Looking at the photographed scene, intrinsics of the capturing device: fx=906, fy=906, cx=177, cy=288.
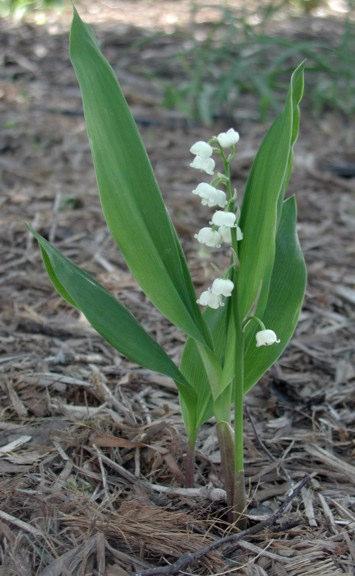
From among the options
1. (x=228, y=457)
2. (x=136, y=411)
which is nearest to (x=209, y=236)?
(x=228, y=457)

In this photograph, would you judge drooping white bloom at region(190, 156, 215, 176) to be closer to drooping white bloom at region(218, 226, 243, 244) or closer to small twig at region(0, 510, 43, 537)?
drooping white bloom at region(218, 226, 243, 244)

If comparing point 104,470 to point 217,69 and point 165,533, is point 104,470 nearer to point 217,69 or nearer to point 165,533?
point 165,533

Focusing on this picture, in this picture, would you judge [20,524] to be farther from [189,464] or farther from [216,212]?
[216,212]

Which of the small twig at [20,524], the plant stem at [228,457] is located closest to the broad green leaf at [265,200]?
the plant stem at [228,457]

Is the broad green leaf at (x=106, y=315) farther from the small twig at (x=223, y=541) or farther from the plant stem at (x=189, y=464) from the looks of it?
the small twig at (x=223, y=541)

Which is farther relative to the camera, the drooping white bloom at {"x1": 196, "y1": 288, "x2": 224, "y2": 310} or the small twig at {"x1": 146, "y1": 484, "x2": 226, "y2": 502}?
the small twig at {"x1": 146, "y1": 484, "x2": 226, "y2": 502}

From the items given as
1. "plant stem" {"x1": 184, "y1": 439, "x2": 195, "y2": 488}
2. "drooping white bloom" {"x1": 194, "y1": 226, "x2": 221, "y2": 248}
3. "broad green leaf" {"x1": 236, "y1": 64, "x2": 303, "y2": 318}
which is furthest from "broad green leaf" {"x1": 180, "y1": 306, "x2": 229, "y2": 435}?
"drooping white bloom" {"x1": 194, "y1": 226, "x2": 221, "y2": 248}

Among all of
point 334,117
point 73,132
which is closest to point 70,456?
point 73,132
